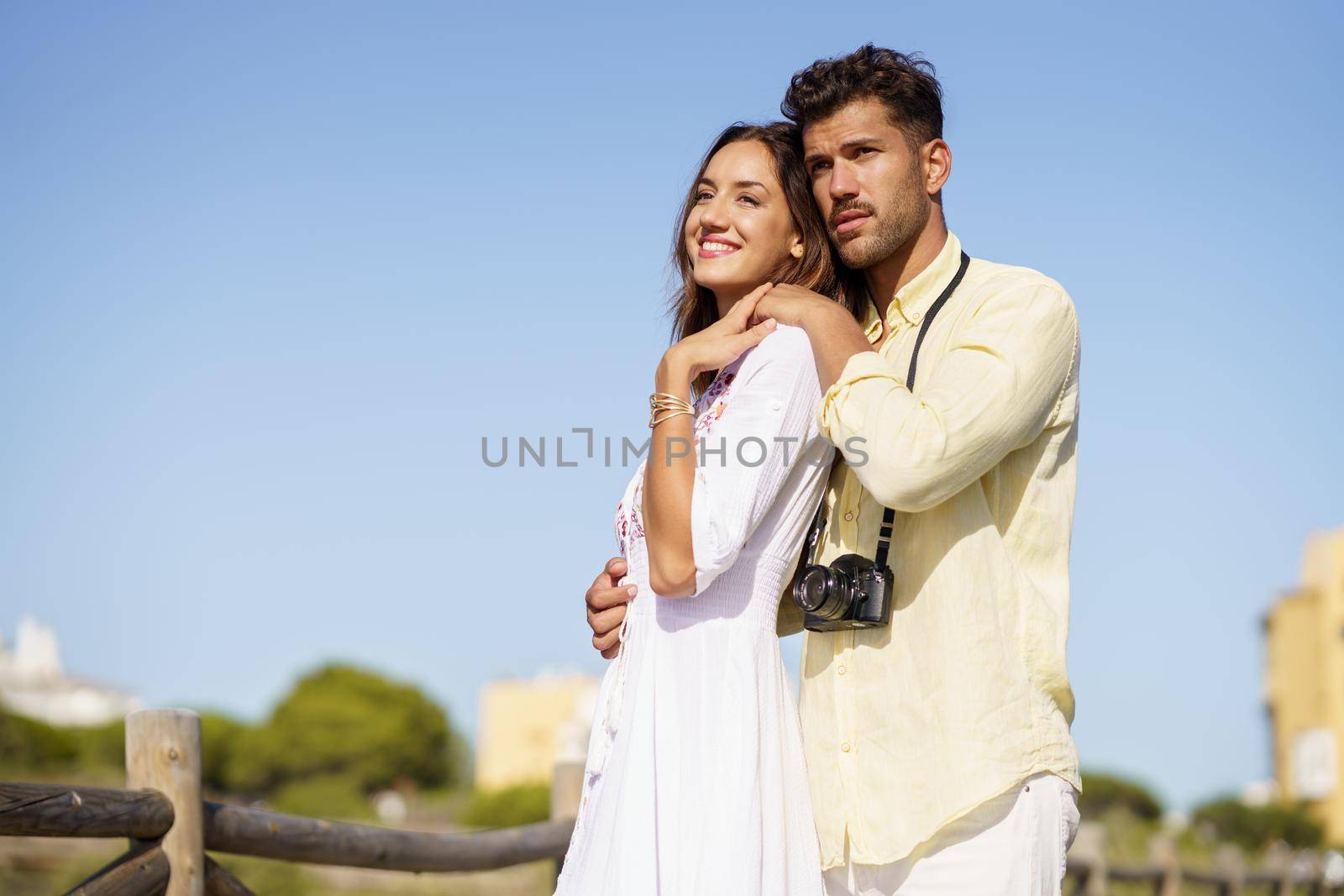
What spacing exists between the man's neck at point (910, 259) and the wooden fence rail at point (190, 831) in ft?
7.48

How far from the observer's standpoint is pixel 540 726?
57375mm

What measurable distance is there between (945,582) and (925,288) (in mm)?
695

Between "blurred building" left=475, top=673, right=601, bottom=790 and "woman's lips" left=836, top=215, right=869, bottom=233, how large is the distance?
5422cm

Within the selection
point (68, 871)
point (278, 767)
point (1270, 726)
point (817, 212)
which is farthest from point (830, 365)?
point (278, 767)

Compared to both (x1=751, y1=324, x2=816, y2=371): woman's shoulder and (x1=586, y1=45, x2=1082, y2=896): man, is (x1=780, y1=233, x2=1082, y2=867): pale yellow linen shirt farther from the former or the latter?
(x1=751, y1=324, x2=816, y2=371): woman's shoulder

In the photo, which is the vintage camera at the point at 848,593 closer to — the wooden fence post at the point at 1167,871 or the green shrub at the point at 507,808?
the wooden fence post at the point at 1167,871

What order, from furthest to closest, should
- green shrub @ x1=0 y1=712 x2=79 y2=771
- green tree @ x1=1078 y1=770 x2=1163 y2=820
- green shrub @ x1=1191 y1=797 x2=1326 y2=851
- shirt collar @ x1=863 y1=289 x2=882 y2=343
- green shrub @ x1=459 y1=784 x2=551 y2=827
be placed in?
green shrub @ x1=0 y1=712 x2=79 y2=771
green shrub @ x1=459 y1=784 x2=551 y2=827
green tree @ x1=1078 y1=770 x2=1163 y2=820
green shrub @ x1=1191 y1=797 x2=1326 y2=851
shirt collar @ x1=863 y1=289 x2=882 y2=343

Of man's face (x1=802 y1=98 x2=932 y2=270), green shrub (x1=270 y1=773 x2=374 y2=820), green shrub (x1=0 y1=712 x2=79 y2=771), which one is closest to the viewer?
man's face (x1=802 y1=98 x2=932 y2=270)

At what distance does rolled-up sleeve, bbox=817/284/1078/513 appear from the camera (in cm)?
244

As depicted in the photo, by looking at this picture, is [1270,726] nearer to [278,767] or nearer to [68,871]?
[68,871]

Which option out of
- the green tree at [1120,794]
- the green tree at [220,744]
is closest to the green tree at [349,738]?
the green tree at [220,744]

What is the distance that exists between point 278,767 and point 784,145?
55.4 meters

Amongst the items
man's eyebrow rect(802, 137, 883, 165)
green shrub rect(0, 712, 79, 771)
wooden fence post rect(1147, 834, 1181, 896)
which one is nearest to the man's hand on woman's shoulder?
man's eyebrow rect(802, 137, 883, 165)

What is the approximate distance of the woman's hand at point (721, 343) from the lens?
2.75 meters
